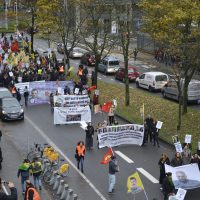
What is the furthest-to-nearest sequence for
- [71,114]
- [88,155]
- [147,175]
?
1. [71,114]
2. [88,155]
3. [147,175]

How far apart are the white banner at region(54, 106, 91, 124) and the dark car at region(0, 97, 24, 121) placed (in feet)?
9.05

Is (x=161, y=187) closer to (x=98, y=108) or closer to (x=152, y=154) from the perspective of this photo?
(x=152, y=154)

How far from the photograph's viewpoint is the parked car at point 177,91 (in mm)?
35281

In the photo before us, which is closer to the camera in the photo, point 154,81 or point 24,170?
point 24,170

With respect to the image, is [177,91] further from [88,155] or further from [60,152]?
[60,152]

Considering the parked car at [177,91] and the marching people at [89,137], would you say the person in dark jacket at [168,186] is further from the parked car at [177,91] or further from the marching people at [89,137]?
the parked car at [177,91]

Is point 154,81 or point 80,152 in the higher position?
point 80,152

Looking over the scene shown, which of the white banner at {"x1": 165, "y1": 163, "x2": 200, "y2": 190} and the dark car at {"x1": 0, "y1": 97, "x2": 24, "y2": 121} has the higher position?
the white banner at {"x1": 165, "y1": 163, "x2": 200, "y2": 190}

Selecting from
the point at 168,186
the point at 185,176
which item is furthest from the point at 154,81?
the point at 168,186

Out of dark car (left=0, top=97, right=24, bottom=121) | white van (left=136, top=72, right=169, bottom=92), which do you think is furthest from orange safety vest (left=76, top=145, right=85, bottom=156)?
white van (left=136, top=72, right=169, bottom=92)

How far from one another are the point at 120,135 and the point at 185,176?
7174 mm

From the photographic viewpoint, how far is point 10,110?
31828 millimetres

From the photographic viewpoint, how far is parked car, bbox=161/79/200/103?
Answer: 116 ft

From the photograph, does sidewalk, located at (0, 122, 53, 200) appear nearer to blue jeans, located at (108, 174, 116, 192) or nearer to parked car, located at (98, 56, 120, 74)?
blue jeans, located at (108, 174, 116, 192)
